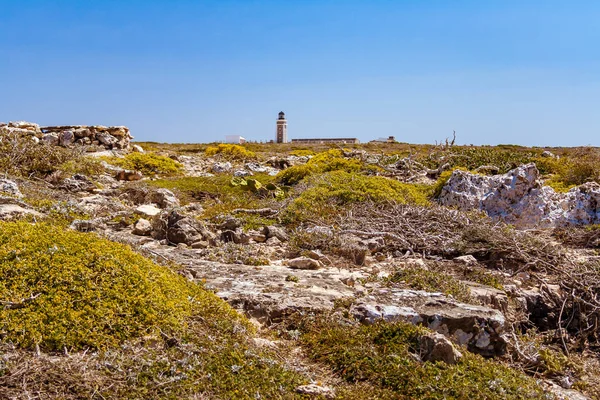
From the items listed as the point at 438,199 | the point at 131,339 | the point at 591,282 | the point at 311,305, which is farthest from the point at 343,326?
the point at 438,199

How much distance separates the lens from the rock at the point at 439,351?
4035 millimetres

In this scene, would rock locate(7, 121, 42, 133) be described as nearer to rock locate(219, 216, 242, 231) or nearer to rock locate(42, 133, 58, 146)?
rock locate(42, 133, 58, 146)

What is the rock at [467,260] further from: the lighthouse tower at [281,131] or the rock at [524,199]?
the lighthouse tower at [281,131]

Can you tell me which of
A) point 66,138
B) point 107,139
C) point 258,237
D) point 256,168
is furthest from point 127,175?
point 258,237

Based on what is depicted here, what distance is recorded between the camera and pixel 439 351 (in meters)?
4.05

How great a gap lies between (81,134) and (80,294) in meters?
22.7

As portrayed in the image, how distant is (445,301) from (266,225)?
462cm

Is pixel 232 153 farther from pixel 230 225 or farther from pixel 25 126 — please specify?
pixel 230 225

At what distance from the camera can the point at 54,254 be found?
13.6 ft

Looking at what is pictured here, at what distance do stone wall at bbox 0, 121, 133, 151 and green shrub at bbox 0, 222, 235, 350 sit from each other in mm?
20161

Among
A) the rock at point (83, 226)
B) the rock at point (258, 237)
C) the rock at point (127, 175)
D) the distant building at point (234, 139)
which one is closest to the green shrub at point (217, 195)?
the rock at point (258, 237)

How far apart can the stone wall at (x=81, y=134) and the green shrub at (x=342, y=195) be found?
15.4 m

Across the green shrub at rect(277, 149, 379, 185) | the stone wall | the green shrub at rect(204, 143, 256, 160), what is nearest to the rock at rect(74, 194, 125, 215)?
the green shrub at rect(277, 149, 379, 185)

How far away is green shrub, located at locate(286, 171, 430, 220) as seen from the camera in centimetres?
998
